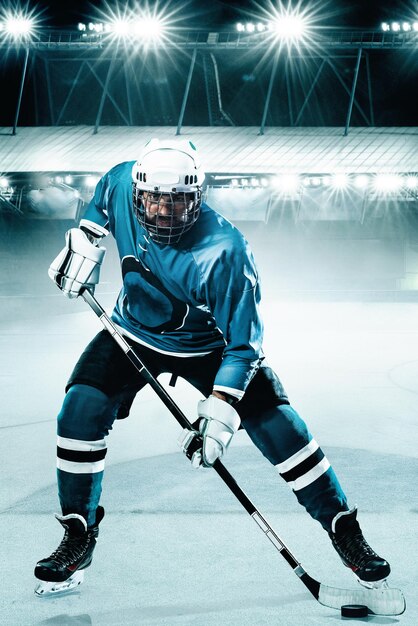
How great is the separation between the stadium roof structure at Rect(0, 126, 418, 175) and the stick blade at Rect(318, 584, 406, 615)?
19.8m

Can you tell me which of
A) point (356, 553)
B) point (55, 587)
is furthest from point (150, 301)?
point (356, 553)

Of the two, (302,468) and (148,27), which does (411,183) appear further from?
(302,468)

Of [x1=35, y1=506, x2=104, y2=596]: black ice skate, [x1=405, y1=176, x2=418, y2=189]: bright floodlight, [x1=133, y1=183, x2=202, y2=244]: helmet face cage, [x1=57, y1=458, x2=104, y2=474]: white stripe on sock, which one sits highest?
[x1=133, y1=183, x2=202, y2=244]: helmet face cage

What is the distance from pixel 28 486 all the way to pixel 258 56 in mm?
25427

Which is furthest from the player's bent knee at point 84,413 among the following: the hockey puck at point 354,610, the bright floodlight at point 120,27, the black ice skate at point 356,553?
the bright floodlight at point 120,27

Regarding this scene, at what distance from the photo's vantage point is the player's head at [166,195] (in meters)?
2.39

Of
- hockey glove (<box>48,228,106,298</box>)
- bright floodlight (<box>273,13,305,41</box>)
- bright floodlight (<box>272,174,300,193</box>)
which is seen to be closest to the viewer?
hockey glove (<box>48,228,106,298</box>)

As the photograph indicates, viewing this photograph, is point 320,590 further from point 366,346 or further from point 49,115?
point 49,115

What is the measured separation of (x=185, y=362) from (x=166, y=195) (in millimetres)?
618

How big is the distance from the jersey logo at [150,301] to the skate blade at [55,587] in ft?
2.97

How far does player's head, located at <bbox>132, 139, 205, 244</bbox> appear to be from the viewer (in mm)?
2393

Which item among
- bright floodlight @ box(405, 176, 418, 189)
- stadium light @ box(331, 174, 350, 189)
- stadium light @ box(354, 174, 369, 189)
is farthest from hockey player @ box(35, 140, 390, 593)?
bright floodlight @ box(405, 176, 418, 189)

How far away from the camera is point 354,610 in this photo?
7.41ft

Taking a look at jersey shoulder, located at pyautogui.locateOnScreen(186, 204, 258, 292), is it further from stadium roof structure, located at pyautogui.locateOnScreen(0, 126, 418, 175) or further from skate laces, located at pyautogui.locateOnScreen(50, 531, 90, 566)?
stadium roof structure, located at pyautogui.locateOnScreen(0, 126, 418, 175)
